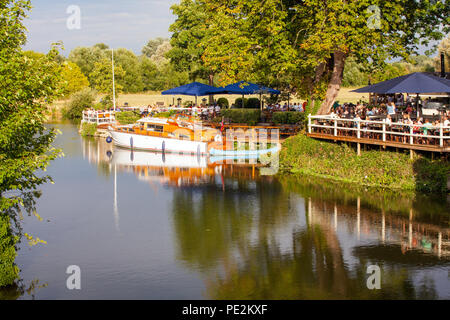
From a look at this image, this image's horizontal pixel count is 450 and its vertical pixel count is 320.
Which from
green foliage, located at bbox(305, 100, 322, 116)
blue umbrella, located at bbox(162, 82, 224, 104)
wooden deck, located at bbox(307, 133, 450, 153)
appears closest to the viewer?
wooden deck, located at bbox(307, 133, 450, 153)

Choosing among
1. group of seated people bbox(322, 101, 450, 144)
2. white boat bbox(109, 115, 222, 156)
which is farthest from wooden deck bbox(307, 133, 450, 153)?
white boat bbox(109, 115, 222, 156)

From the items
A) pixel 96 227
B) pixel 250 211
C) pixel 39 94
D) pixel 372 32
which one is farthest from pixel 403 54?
pixel 39 94

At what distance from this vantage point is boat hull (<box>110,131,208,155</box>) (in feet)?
146

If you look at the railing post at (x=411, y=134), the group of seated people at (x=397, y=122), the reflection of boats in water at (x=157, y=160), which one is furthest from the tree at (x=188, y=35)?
the railing post at (x=411, y=134)

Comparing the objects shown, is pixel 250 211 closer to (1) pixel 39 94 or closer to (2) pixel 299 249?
(2) pixel 299 249

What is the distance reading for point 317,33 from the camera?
36062mm

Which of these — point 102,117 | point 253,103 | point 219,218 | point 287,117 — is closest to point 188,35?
point 253,103

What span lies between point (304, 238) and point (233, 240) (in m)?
2.88

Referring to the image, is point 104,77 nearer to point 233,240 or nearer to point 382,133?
point 382,133

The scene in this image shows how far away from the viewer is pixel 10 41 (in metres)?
18.5

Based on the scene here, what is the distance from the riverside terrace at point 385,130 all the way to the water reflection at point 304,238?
278 centimetres

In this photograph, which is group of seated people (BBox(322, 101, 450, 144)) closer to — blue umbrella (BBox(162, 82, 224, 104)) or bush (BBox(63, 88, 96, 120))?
blue umbrella (BBox(162, 82, 224, 104))

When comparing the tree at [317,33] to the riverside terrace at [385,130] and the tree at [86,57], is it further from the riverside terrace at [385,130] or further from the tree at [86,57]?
the tree at [86,57]

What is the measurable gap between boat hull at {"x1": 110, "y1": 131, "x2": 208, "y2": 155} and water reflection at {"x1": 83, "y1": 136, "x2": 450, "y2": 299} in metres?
8.56
